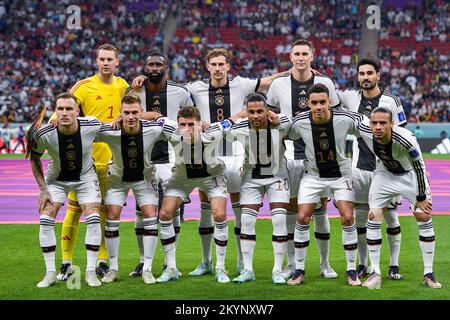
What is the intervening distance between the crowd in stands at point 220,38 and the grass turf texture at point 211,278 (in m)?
20.7

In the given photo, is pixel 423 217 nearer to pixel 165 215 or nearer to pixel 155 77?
pixel 165 215

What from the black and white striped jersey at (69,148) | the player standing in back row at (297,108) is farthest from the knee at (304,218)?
the black and white striped jersey at (69,148)

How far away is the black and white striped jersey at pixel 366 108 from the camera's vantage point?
8.56m

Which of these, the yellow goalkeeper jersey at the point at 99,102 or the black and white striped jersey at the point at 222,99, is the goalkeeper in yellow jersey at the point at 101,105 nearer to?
the yellow goalkeeper jersey at the point at 99,102

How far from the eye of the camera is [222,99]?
896cm

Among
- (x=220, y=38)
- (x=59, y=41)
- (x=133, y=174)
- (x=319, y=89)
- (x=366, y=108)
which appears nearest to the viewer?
(x=319, y=89)

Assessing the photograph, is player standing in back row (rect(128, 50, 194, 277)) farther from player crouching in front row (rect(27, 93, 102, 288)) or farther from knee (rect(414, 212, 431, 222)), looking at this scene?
knee (rect(414, 212, 431, 222))

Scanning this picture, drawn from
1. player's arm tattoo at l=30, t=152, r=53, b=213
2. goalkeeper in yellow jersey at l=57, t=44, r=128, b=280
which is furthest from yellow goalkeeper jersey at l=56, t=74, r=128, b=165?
player's arm tattoo at l=30, t=152, r=53, b=213

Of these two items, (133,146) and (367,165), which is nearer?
(133,146)

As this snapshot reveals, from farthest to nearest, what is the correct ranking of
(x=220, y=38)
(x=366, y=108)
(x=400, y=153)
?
(x=220, y=38), (x=366, y=108), (x=400, y=153)

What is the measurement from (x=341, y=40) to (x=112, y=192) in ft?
88.7

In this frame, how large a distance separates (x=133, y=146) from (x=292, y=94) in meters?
1.90

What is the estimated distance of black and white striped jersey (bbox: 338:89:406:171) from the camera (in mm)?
8562

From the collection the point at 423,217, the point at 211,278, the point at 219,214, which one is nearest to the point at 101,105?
the point at 219,214
